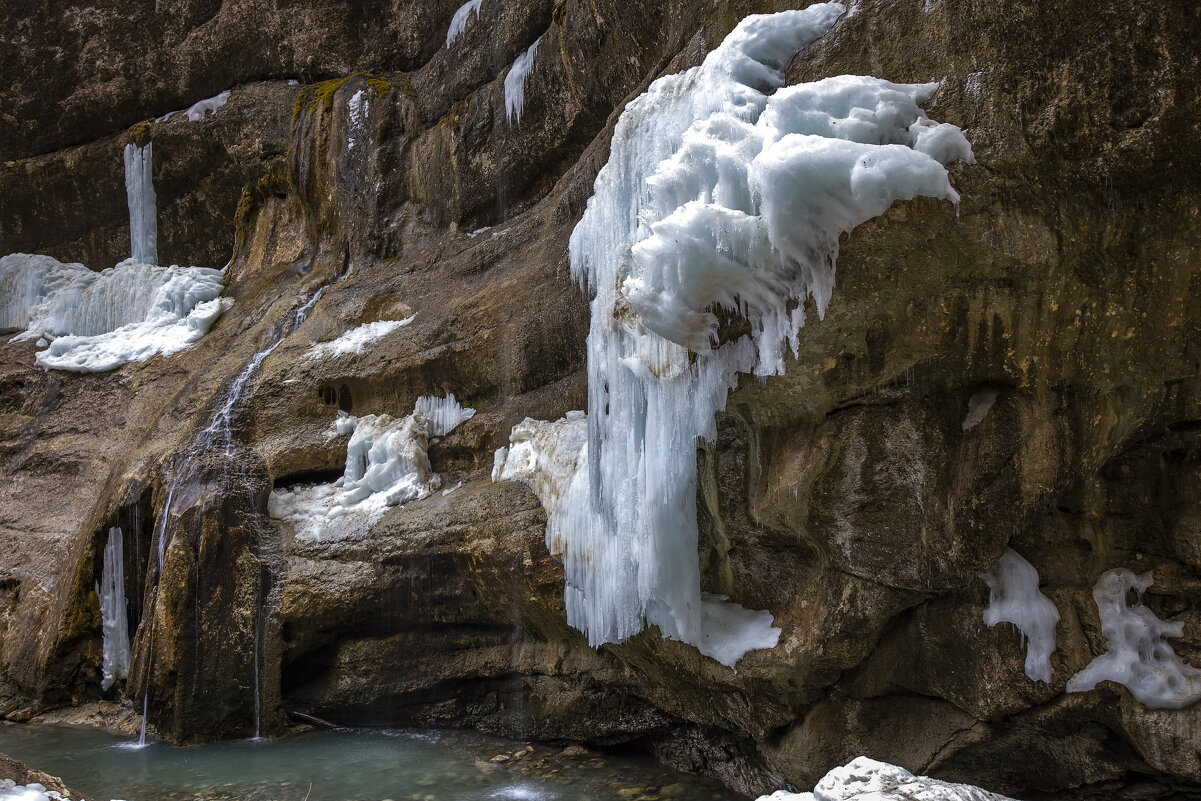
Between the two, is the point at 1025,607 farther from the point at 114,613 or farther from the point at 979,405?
the point at 114,613

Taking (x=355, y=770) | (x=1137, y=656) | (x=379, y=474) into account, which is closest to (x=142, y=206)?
(x=379, y=474)

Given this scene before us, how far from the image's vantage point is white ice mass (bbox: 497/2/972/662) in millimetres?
4387

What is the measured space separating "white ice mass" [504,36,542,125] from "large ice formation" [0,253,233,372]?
16.5 feet

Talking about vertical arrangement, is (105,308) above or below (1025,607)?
above

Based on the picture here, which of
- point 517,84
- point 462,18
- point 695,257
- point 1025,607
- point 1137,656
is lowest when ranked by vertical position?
point 1137,656

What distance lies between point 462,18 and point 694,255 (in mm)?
9063

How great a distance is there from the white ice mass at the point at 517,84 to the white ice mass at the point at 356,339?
8.98 feet

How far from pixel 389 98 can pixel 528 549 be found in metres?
7.83

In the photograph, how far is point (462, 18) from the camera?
12.4 m

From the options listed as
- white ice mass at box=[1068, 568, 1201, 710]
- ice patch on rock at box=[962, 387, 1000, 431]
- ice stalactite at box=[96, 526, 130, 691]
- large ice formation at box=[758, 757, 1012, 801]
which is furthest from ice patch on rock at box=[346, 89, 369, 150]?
large ice formation at box=[758, 757, 1012, 801]

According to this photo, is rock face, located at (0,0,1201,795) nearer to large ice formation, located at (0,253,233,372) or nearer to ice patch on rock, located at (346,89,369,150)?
ice patch on rock, located at (346,89,369,150)

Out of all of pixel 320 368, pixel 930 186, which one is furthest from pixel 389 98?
pixel 930 186

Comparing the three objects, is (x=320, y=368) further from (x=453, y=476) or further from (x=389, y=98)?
(x=389, y=98)

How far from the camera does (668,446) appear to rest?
18.3ft
